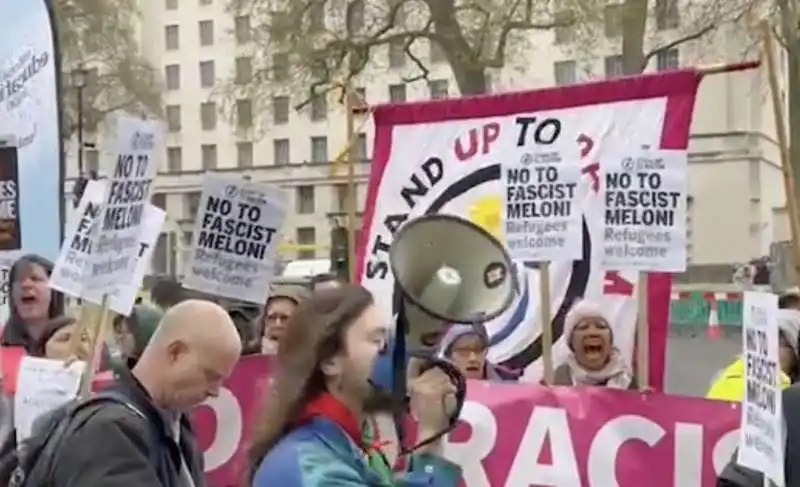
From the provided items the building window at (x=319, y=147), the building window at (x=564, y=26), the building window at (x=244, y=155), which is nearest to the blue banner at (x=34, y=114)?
the building window at (x=564, y=26)

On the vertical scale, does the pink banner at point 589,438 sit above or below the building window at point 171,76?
below

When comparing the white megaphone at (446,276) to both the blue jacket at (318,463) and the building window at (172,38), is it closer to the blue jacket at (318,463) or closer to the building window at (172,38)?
the blue jacket at (318,463)

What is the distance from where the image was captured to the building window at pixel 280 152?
62.2 metres

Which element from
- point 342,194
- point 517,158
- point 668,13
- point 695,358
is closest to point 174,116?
point 342,194

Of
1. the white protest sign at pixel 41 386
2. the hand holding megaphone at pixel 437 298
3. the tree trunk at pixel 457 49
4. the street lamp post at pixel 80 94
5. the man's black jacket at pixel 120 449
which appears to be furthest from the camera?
the street lamp post at pixel 80 94

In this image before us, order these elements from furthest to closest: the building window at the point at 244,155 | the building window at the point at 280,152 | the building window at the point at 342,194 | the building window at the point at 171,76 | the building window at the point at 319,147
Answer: the building window at the point at 171,76
the building window at the point at 244,155
the building window at the point at 280,152
the building window at the point at 319,147
the building window at the point at 342,194

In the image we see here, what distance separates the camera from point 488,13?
2572 centimetres

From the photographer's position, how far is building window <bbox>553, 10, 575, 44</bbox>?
25.4 meters

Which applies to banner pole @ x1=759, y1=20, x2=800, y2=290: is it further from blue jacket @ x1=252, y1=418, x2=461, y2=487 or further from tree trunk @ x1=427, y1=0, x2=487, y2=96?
tree trunk @ x1=427, y1=0, x2=487, y2=96

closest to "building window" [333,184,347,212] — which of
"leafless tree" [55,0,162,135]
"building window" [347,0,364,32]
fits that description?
"building window" [347,0,364,32]

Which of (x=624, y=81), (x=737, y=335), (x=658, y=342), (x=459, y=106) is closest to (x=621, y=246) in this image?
→ (x=658, y=342)

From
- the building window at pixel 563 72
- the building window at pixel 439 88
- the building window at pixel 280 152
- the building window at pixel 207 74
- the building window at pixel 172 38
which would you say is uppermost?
the building window at pixel 172 38

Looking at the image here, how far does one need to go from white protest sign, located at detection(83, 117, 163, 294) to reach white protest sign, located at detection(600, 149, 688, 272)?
174 cm

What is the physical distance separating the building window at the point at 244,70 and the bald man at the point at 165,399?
23946mm
